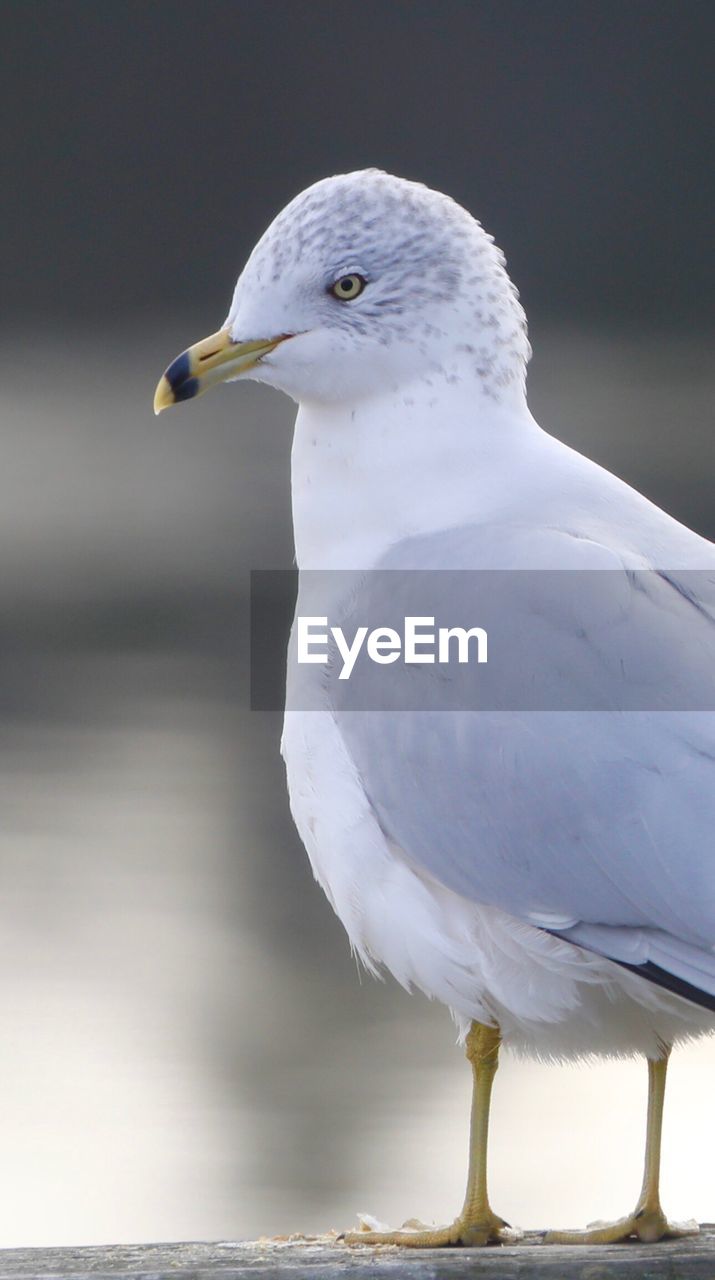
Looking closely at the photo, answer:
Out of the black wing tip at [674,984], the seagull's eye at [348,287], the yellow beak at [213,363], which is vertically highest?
the seagull's eye at [348,287]

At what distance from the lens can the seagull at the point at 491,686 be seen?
182 centimetres

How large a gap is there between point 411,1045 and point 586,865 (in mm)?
2362

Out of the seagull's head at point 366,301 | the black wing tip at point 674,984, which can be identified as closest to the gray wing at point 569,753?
the black wing tip at point 674,984

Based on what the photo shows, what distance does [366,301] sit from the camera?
2084 millimetres

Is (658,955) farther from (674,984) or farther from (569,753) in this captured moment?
(569,753)

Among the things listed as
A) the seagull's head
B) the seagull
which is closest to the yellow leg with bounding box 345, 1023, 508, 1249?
the seagull

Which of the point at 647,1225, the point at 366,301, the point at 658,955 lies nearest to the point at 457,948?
the point at 658,955

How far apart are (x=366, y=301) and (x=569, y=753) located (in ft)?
1.75

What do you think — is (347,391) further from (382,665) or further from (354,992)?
(354,992)

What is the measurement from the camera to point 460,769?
192 cm

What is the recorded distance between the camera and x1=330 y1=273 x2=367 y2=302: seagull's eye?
2.10 meters

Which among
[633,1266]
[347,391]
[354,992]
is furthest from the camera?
[354,992]

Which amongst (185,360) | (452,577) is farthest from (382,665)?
(185,360)

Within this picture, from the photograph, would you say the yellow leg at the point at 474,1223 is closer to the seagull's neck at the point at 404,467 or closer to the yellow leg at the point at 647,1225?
the yellow leg at the point at 647,1225
